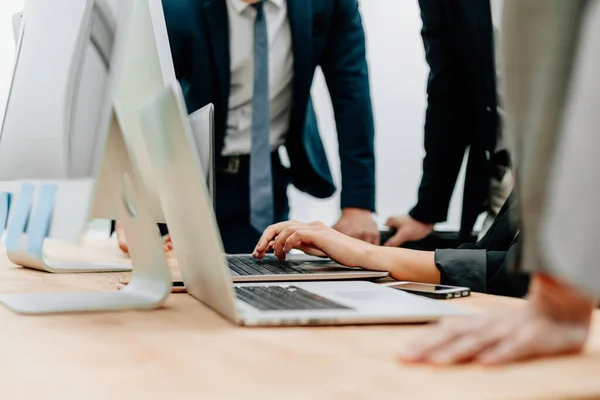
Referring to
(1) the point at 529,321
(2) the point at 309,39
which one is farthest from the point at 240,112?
(1) the point at 529,321

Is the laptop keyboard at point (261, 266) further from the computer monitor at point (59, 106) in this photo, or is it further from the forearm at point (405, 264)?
the computer monitor at point (59, 106)

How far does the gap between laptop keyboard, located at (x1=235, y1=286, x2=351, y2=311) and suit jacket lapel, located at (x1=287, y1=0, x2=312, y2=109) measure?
1181 millimetres

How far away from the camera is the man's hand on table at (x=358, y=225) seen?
1992 millimetres

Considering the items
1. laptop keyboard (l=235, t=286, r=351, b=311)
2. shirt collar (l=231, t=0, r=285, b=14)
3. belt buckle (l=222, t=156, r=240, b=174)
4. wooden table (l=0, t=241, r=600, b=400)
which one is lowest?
laptop keyboard (l=235, t=286, r=351, b=311)

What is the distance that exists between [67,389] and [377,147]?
282 centimetres

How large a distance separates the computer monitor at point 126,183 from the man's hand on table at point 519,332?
0.37 metres

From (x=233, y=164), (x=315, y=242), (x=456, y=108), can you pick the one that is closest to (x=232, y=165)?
(x=233, y=164)

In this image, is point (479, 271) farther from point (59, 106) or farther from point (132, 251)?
point (59, 106)

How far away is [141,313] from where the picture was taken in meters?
0.76

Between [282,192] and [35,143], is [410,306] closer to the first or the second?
[35,143]

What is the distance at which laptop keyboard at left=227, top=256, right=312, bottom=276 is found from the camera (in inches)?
41.4

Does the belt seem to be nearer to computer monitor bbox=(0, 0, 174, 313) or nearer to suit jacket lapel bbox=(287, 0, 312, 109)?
suit jacket lapel bbox=(287, 0, 312, 109)

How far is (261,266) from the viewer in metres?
1.14

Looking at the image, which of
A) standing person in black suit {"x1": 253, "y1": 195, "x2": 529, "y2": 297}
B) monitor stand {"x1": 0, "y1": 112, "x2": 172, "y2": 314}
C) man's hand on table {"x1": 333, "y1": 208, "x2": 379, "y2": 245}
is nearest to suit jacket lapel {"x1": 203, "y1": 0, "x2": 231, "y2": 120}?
man's hand on table {"x1": 333, "y1": 208, "x2": 379, "y2": 245}
